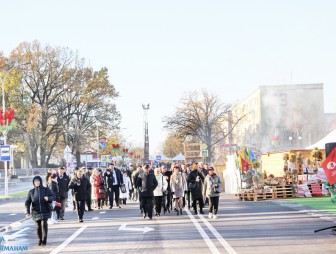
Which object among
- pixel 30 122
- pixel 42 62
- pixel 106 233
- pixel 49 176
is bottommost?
pixel 106 233

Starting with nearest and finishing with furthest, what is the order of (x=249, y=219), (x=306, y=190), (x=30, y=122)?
1. (x=249, y=219)
2. (x=306, y=190)
3. (x=30, y=122)

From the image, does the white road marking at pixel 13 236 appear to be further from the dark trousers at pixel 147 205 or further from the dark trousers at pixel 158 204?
the dark trousers at pixel 158 204

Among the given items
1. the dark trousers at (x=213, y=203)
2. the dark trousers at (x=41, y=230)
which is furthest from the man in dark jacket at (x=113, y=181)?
the dark trousers at (x=41, y=230)

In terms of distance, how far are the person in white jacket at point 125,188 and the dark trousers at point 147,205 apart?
8321 millimetres

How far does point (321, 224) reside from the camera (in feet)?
64.6

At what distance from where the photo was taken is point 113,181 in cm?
3206

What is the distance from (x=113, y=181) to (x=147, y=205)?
8.44 metres

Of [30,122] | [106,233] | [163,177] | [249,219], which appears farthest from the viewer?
[30,122]

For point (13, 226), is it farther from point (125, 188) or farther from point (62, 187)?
point (125, 188)

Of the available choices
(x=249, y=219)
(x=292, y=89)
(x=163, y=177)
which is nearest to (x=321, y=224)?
(x=249, y=219)

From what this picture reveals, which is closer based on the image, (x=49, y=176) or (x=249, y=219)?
(x=249, y=219)

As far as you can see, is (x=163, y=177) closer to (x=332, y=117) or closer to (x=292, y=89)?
(x=292, y=89)

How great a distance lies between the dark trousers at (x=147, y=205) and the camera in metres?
23.5

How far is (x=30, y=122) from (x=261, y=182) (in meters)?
42.6
